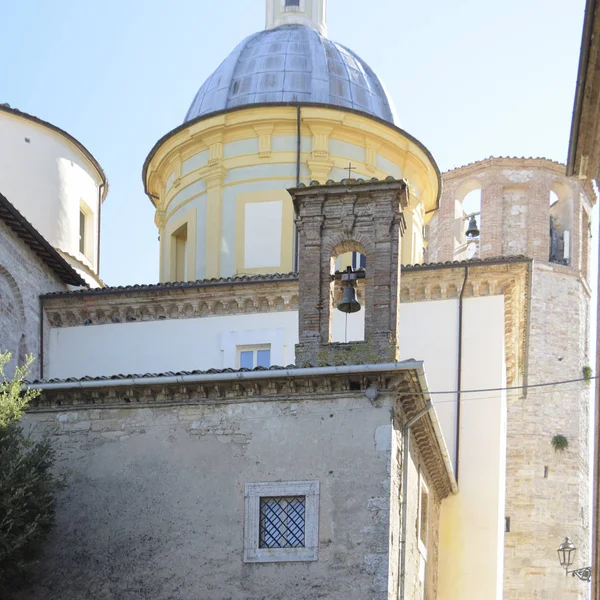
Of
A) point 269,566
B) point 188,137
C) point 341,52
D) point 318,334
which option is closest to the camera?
point 269,566

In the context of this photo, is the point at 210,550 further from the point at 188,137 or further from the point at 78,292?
the point at 188,137

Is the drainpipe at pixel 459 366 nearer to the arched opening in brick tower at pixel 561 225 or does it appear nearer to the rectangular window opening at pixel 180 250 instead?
the rectangular window opening at pixel 180 250

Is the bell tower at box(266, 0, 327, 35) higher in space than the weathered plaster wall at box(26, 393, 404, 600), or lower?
higher

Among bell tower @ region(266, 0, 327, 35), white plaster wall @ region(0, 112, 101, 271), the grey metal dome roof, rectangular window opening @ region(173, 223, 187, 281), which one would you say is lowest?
rectangular window opening @ region(173, 223, 187, 281)

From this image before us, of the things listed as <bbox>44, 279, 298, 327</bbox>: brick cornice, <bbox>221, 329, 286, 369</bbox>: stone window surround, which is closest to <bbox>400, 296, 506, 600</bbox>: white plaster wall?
<bbox>221, 329, 286, 369</bbox>: stone window surround

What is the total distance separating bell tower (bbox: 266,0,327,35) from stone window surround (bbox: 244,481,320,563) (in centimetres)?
1781

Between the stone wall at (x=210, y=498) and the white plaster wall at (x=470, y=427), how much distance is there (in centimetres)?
595

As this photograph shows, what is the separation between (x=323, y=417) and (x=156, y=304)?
743cm

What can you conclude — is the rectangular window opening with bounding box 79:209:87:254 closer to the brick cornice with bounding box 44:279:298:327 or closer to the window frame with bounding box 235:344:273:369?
the brick cornice with bounding box 44:279:298:327

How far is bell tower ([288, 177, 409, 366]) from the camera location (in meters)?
20.5

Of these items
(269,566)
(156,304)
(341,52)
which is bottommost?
(269,566)

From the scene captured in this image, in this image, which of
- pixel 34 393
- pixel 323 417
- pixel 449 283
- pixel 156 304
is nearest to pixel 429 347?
pixel 449 283

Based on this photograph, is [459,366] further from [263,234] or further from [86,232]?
[86,232]

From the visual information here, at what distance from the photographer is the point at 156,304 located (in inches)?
1043
